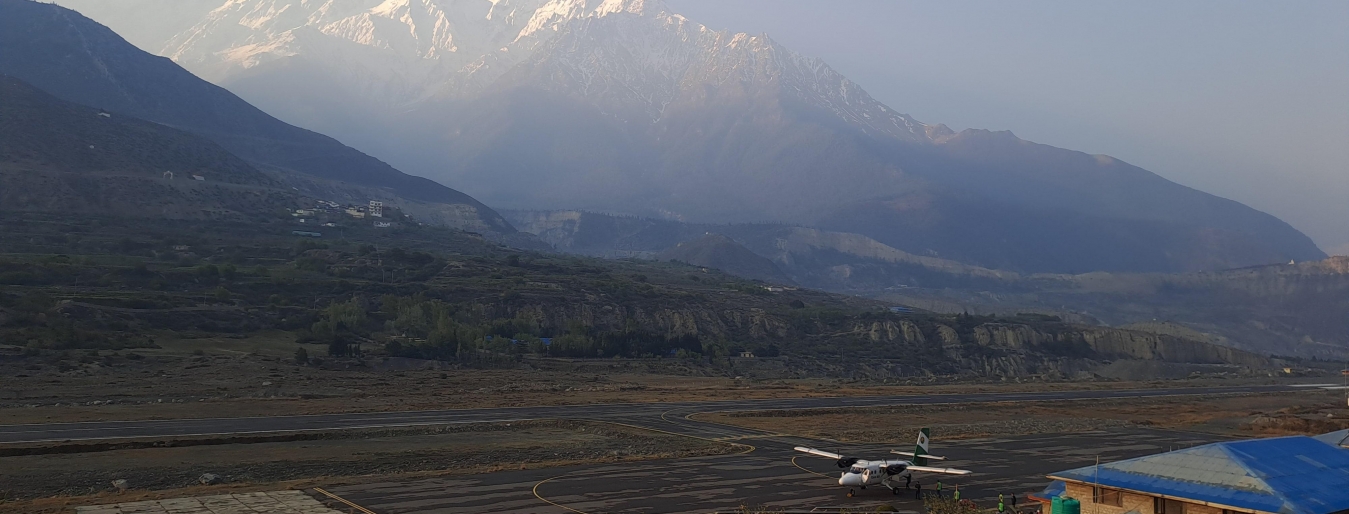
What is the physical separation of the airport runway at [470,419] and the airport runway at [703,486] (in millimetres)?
10514

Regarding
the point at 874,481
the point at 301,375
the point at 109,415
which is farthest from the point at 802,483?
the point at 301,375

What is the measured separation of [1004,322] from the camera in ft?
501

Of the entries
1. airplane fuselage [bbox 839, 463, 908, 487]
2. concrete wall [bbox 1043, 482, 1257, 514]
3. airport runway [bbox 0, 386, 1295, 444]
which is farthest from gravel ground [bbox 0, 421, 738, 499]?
concrete wall [bbox 1043, 482, 1257, 514]

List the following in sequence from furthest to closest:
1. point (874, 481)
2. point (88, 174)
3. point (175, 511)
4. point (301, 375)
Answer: point (88, 174) → point (301, 375) → point (874, 481) → point (175, 511)

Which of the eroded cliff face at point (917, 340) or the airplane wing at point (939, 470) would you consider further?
→ the eroded cliff face at point (917, 340)

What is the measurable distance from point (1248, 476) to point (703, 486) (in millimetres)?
19431

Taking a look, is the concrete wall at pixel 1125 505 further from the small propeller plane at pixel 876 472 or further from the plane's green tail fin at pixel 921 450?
the plane's green tail fin at pixel 921 450

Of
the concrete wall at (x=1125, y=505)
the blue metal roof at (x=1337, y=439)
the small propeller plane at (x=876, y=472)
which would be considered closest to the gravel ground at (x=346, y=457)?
the small propeller plane at (x=876, y=472)

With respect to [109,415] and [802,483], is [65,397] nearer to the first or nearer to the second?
[109,415]

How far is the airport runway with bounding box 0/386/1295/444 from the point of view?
49731 mm

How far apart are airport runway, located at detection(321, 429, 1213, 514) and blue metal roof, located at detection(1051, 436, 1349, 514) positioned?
8832mm

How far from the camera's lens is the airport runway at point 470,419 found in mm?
49731

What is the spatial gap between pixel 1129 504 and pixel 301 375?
68.2m

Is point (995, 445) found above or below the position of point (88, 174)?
below
